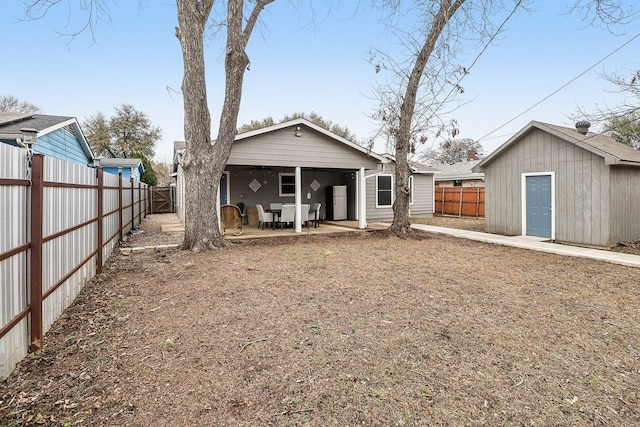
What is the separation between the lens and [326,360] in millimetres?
2691

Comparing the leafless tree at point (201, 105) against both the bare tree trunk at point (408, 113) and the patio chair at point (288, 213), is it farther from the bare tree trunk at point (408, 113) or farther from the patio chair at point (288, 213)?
the bare tree trunk at point (408, 113)

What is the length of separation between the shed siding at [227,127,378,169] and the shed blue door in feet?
16.7

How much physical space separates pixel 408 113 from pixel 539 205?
4.71 m

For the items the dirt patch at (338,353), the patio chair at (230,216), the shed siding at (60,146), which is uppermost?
the shed siding at (60,146)

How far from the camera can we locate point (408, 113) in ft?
33.7

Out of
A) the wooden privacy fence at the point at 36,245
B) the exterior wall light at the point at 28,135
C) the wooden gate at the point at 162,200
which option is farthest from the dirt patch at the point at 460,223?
the wooden gate at the point at 162,200

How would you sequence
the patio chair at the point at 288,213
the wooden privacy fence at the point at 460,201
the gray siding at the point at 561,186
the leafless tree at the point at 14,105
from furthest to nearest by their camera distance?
1. the leafless tree at the point at 14,105
2. the wooden privacy fence at the point at 460,201
3. the patio chair at the point at 288,213
4. the gray siding at the point at 561,186

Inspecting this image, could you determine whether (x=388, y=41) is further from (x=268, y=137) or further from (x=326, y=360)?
(x=326, y=360)

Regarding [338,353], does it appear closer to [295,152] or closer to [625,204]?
[295,152]

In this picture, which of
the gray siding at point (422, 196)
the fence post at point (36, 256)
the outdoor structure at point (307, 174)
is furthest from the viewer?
the gray siding at point (422, 196)

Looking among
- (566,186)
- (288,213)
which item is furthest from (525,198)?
(288,213)

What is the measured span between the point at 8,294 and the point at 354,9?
11.4m

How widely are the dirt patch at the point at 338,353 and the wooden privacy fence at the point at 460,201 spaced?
1200 cm

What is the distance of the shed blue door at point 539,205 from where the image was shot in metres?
9.54
